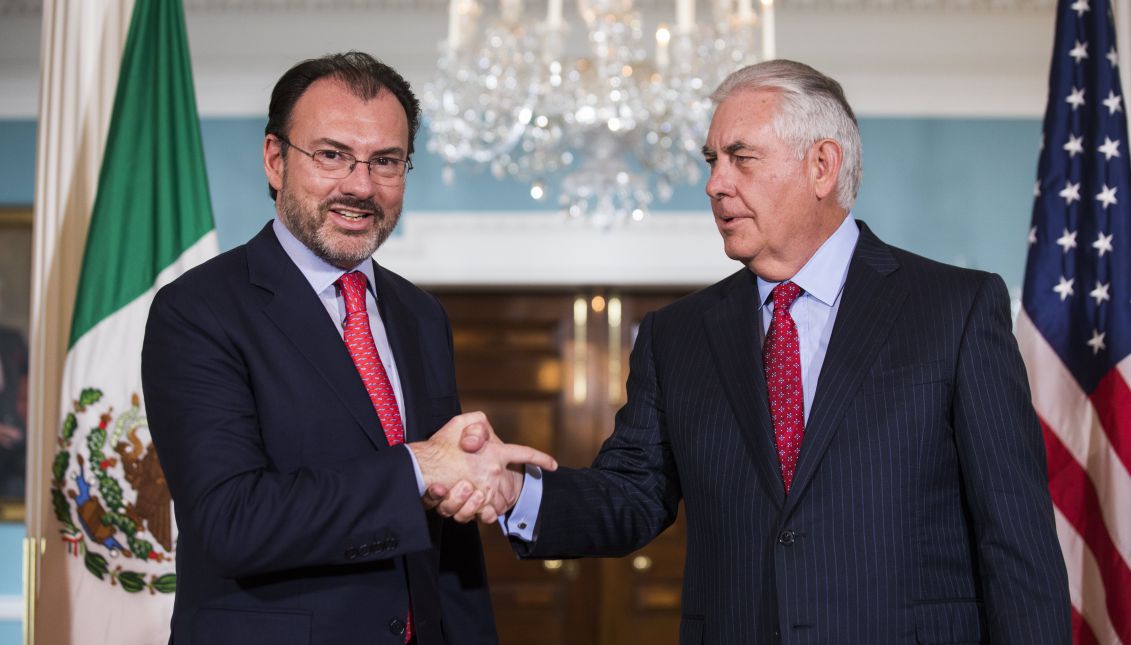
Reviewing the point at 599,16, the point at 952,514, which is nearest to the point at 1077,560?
the point at 952,514

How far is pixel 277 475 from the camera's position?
6.04 ft

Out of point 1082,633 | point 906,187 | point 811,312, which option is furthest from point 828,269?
point 906,187

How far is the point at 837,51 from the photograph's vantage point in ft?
18.0

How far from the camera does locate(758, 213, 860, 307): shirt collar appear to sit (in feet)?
7.26

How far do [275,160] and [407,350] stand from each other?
1.49 ft

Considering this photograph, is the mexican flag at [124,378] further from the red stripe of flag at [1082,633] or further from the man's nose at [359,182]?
the red stripe of flag at [1082,633]

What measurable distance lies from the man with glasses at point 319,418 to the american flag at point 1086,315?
1.55m

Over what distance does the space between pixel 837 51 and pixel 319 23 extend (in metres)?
2.61

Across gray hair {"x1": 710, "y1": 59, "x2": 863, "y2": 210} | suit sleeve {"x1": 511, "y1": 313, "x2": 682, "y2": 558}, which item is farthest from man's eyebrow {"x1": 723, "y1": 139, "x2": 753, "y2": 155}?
suit sleeve {"x1": 511, "y1": 313, "x2": 682, "y2": 558}

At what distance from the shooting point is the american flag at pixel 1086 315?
283 centimetres

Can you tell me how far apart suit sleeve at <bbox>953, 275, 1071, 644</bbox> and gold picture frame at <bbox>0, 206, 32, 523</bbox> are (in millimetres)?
4787

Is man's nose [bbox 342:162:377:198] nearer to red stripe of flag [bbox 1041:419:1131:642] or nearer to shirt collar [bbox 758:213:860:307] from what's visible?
shirt collar [bbox 758:213:860:307]

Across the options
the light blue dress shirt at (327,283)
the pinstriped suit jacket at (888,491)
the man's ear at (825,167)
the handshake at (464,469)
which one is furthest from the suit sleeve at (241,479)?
the man's ear at (825,167)

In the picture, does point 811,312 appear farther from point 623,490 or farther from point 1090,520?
point 1090,520
